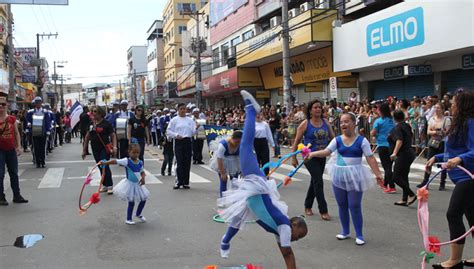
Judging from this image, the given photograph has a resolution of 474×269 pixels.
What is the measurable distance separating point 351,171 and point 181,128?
528cm

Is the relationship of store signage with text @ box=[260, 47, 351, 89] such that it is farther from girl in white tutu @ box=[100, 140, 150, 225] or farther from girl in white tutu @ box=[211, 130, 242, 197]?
girl in white tutu @ box=[100, 140, 150, 225]

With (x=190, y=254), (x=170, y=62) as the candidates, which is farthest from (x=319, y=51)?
(x=170, y=62)

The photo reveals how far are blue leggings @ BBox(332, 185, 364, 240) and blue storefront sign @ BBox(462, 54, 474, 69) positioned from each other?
13409 millimetres

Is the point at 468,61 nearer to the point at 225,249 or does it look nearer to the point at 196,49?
the point at 225,249

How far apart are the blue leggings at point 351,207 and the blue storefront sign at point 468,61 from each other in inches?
528

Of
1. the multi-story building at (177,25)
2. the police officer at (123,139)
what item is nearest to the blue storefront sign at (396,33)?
the police officer at (123,139)

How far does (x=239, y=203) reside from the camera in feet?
16.0

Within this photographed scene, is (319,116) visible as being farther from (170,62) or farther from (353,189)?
(170,62)

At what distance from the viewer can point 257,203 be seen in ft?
15.8

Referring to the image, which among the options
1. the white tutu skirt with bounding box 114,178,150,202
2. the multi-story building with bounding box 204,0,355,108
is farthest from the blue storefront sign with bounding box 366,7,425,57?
the white tutu skirt with bounding box 114,178,150,202

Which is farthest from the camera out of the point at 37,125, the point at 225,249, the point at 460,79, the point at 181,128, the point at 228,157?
the point at 460,79

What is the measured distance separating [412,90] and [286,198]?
13990 mm

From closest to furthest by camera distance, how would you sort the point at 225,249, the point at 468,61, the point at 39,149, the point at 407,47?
the point at 225,249, the point at 39,149, the point at 468,61, the point at 407,47

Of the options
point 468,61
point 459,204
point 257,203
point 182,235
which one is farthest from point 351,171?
point 468,61
